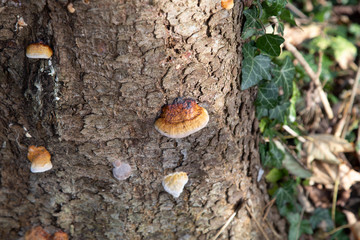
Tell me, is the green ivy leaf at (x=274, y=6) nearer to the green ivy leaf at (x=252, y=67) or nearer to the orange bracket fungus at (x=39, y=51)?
the green ivy leaf at (x=252, y=67)

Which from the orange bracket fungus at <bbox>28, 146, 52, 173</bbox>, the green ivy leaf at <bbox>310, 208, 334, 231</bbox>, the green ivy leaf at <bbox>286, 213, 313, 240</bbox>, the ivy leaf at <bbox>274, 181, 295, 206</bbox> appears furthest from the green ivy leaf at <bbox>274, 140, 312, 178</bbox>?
the orange bracket fungus at <bbox>28, 146, 52, 173</bbox>

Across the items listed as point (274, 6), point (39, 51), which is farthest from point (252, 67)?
point (39, 51)

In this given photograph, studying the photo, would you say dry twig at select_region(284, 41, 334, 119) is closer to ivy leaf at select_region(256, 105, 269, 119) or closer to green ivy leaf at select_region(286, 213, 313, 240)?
ivy leaf at select_region(256, 105, 269, 119)

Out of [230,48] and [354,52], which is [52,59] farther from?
[354,52]

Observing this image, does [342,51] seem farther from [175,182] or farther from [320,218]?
[175,182]

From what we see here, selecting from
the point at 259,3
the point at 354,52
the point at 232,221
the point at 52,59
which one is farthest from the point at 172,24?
the point at 354,52

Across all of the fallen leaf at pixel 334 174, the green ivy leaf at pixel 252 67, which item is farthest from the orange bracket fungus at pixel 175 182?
the fallen leaf at pixel 334 174
